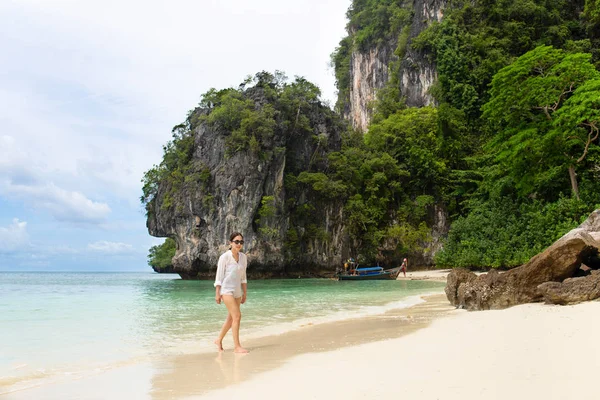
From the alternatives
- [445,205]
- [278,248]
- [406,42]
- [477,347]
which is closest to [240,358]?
[477,347]

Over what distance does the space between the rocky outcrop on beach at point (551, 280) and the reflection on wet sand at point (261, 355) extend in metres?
0.98

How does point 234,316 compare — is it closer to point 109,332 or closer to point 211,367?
point 211,367

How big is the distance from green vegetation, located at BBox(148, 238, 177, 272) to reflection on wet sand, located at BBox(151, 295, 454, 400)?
41519 millimetres

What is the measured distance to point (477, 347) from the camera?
4305mm

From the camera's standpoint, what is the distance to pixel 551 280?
7316 millimetres

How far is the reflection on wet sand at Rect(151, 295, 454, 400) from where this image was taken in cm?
370

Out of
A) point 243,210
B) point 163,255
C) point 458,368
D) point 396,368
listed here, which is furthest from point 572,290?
point 163,255

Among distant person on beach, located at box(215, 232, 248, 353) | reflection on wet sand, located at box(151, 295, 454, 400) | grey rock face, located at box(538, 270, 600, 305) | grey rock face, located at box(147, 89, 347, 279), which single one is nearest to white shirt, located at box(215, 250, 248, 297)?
distant person on beach, located at box(215, 232, 248, 353)

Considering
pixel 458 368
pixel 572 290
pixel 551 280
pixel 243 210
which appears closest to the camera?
pixel 458 368

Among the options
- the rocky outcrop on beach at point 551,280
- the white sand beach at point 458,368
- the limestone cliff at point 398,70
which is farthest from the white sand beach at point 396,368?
the limestone cliff at point 398,70

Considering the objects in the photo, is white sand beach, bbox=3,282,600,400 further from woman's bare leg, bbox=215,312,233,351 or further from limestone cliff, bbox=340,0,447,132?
limestone cliff, bbox=340,0,447,132

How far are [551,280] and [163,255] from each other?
4516 cm

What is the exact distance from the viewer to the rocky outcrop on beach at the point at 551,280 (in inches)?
256

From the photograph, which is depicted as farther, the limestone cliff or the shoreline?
the limestone cliff
